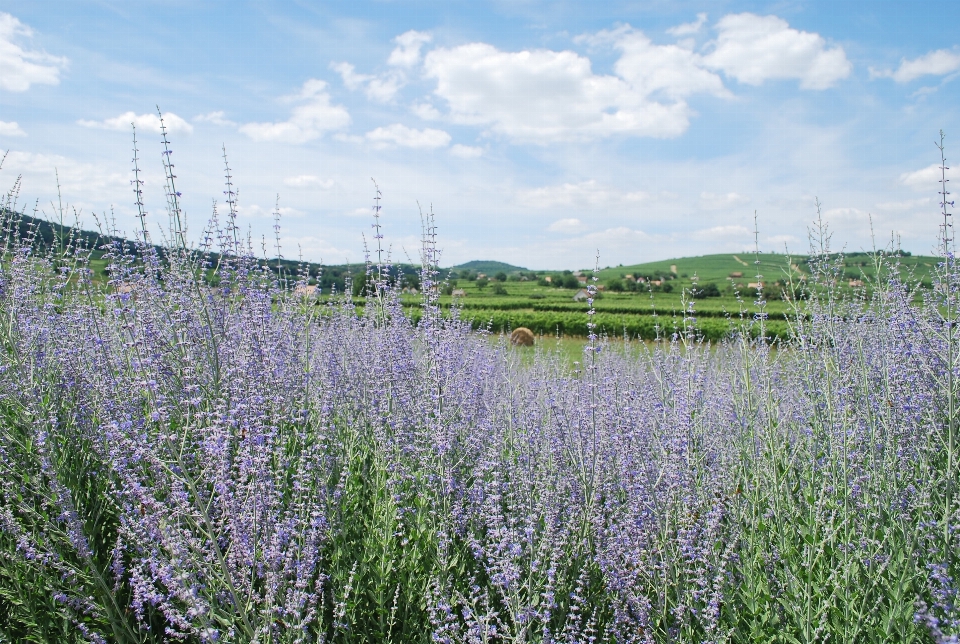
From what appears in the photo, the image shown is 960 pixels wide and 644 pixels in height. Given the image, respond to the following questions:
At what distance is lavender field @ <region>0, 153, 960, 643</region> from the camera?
109 inches

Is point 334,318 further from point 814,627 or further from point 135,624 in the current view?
point 814,627

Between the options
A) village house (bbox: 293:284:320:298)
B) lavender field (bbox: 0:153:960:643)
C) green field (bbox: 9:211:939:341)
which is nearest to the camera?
lavender field (bbox: 0:153:960:643)

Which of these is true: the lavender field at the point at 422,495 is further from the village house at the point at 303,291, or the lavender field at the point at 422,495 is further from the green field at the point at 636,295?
the village house at the point at 303,291

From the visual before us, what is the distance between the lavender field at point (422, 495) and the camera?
9.11 feet

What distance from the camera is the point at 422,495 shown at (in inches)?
136

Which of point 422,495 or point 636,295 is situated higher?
point 636,295

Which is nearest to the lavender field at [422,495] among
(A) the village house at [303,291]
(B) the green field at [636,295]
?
(B) the green field at [636,295]

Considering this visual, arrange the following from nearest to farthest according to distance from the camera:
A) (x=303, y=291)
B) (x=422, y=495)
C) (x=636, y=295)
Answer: (x=422, y=495) → (x=303, y=291) → (x=636, y=295)

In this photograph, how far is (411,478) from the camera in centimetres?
373

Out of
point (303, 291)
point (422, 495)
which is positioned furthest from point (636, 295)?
point (422, 495)

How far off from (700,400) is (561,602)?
6.78ft

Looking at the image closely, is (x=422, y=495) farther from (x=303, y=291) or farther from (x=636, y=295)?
(x=636, y=295)

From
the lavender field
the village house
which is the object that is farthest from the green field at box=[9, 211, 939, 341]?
the lavender field

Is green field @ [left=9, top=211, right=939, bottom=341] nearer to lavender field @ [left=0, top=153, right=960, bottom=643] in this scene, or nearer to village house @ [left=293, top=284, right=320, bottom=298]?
village house @ [left=293, top=284, right=320, bottom=298]
